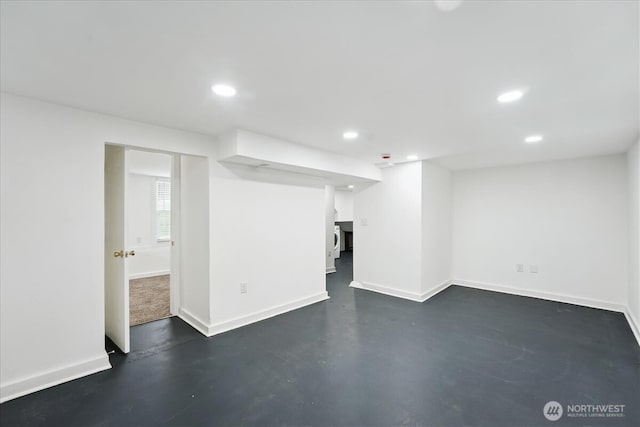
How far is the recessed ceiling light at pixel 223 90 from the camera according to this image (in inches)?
74.3

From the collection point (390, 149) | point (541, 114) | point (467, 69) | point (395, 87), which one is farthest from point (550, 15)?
point (390, 149)

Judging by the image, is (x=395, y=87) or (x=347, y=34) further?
(x=395, y=87)

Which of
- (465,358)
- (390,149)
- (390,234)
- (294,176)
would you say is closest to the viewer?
(465,358)

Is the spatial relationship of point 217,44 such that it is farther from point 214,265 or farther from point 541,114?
point 541,114

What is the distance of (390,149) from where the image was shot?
358cm

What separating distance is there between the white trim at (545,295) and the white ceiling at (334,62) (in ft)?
8.59

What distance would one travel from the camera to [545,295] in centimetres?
434

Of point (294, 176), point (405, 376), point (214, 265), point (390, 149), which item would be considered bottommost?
point (405, 376)

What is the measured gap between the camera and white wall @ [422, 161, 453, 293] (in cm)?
434

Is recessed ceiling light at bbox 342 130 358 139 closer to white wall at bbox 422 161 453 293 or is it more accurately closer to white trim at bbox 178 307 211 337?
white wall at bbox 422 161 453 293

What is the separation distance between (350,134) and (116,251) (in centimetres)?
259

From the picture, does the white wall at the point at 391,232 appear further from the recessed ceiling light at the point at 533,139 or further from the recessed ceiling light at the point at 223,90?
the recessed ceiling light at the point at 223,90

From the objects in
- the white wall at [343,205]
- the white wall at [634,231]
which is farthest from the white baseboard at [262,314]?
the white wall at [343,205]

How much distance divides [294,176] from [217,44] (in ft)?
8.19
